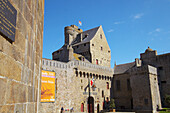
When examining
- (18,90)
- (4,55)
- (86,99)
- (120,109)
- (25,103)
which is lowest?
(120,109)

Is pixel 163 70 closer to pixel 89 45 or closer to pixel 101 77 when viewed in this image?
pixel 101 77

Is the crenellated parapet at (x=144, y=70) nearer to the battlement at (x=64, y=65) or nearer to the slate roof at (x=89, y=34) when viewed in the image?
the battlement at (x=64, y=65)

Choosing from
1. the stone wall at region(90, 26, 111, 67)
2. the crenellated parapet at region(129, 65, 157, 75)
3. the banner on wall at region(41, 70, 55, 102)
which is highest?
the stone wall at region(90, 26, 111, 67)

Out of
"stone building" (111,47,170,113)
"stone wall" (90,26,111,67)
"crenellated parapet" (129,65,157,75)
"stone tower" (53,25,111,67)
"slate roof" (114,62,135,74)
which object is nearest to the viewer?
"stone building" (111,47,170,113)

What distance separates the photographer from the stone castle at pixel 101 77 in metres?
24.8

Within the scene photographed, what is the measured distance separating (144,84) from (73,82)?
12.6m

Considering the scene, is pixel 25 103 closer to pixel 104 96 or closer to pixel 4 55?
pixel 4 55

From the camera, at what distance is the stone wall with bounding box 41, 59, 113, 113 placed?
2327 cm

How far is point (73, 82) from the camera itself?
26141mm

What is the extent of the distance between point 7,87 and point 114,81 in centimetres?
3352

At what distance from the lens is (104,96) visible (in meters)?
32.3

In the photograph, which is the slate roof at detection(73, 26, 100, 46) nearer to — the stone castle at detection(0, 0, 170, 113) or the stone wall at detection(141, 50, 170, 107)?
the stone castle at detection(0, 0, 170, 113)

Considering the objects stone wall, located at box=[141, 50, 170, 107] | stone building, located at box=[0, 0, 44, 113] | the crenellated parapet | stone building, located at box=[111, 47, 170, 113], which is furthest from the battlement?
stone building, located at box=[0, 0, 44, 113]

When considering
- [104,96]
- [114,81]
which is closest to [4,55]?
[104,96]
